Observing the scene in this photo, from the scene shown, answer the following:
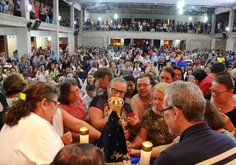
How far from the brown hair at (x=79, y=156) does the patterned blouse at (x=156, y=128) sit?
3.62 feet

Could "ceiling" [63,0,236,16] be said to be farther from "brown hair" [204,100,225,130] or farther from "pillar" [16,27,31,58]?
"brown hair" [204,100,225,130]

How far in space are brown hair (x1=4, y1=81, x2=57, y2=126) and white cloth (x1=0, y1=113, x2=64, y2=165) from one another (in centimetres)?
5

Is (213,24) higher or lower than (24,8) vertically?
higher

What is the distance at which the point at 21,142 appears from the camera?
124 cm

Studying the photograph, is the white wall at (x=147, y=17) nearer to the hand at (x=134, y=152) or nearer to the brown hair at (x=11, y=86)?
the brown hair at (x=11, y=86)

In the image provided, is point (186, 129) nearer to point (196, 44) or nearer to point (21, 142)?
point (21, 142)

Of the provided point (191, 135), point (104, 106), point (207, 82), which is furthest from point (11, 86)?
point (207, 82)

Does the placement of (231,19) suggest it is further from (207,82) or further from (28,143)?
(28,143)

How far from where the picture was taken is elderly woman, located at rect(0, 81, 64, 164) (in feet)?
4.02

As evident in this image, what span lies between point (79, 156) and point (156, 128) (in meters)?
1.21

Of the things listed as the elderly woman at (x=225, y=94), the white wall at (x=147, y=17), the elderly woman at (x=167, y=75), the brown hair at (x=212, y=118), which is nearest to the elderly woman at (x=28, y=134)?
the brown hair at (x=212, y=118)

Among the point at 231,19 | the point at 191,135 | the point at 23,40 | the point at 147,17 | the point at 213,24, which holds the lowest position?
the point at 191,135

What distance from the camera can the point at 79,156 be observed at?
85cm

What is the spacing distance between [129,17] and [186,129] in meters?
23.3
